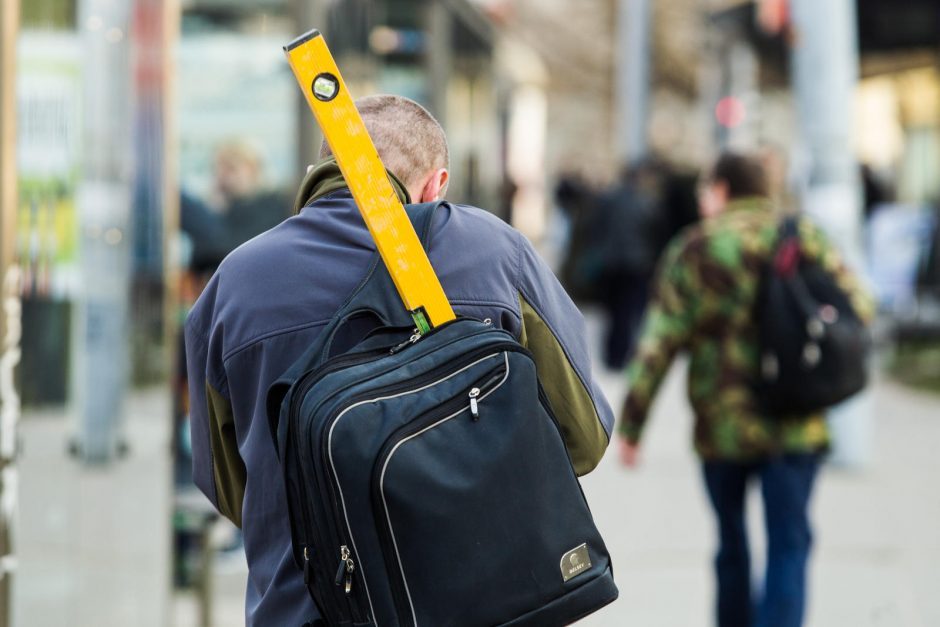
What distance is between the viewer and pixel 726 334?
466 cm

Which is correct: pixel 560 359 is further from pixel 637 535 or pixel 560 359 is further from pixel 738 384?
pixel 637 535

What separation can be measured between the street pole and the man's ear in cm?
670

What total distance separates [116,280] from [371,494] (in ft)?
8.64

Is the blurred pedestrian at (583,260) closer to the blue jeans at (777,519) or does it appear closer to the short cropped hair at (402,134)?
the blue jeans at (777,519)

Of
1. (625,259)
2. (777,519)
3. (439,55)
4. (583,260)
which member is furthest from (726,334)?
(583,260)

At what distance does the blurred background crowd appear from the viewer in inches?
153

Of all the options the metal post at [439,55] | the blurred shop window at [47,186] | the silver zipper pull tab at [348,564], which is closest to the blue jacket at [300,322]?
the silver zipper pull tab at [348,564]

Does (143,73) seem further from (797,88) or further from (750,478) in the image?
(797,88)

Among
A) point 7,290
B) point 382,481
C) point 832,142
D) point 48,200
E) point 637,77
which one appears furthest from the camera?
point 637,77

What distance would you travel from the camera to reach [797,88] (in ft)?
30.7

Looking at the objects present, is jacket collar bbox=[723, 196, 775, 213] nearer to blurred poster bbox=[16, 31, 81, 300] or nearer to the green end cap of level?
blurred poster bbox=[16, 31, 81, 300]

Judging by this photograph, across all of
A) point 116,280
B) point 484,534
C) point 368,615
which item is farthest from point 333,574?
point 116,280

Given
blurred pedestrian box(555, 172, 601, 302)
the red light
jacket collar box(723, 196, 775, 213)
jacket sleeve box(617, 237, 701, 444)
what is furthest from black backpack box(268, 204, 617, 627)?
the red light

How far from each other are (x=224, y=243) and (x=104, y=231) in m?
2.51
